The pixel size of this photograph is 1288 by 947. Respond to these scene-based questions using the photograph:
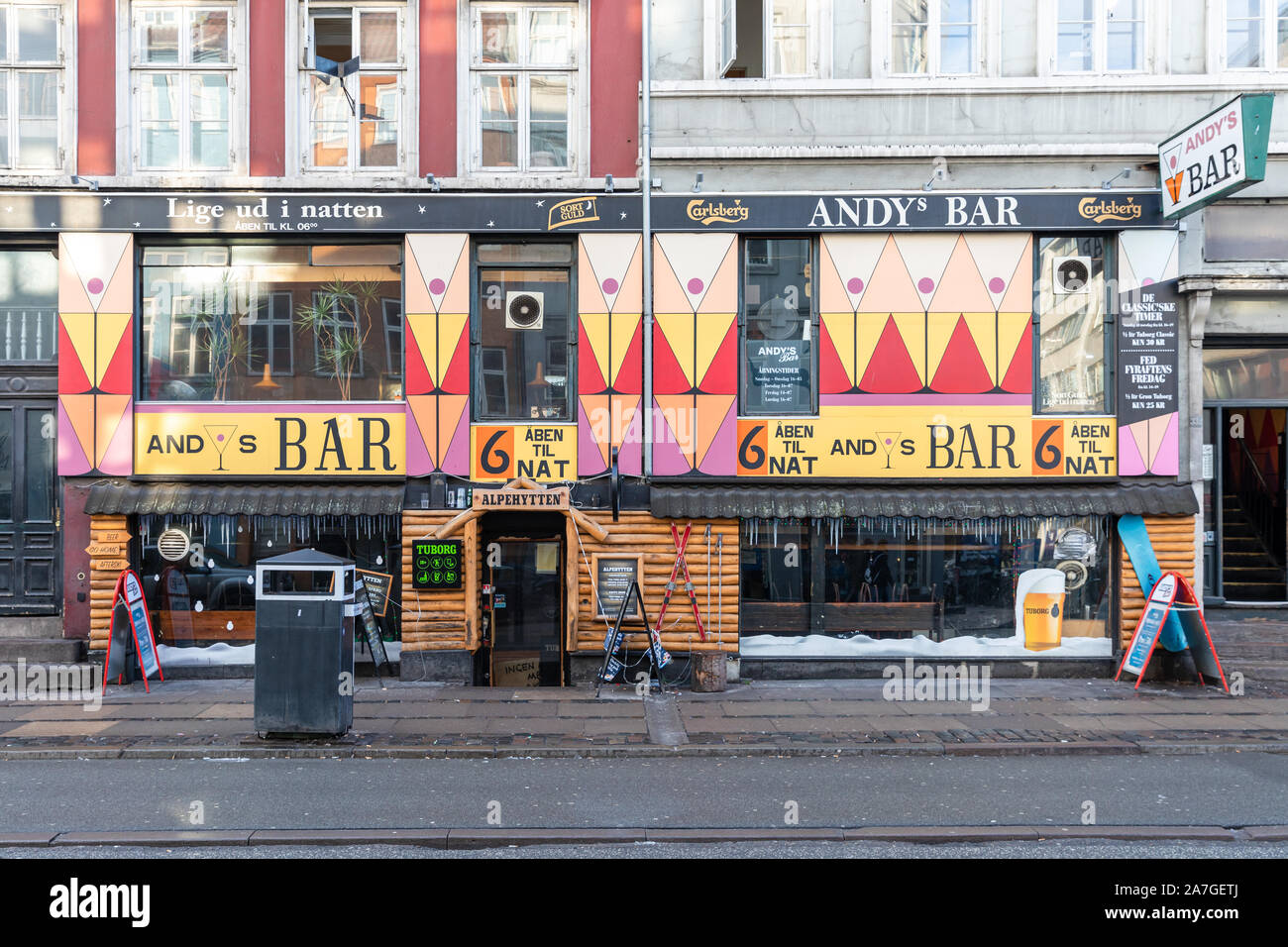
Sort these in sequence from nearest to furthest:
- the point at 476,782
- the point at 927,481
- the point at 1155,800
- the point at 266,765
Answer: the point at 1155,800, the point at 476,782, the point at 266,765, the point at 927,481

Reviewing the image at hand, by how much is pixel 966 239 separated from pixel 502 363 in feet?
21.9

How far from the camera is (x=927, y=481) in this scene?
42.5 ft

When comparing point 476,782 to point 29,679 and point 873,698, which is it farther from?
point 29,679

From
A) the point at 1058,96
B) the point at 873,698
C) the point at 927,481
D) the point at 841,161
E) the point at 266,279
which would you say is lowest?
the point at 873,698

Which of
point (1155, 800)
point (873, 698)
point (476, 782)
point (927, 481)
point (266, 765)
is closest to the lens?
point (1155, 800)

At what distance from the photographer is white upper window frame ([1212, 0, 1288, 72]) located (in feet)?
43.1

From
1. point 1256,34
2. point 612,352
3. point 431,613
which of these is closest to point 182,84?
point 612,352

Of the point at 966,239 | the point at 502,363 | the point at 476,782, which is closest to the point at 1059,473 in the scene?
the point at 966,239

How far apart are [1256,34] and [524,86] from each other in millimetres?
10407

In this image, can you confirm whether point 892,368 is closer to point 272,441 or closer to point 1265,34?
point 1265,34

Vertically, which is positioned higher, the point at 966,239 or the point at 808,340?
the point at 966,239

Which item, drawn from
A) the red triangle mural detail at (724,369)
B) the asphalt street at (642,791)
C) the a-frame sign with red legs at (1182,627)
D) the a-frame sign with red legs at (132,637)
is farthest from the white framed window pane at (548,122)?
the a-frame sign with red legs at (1182,627)

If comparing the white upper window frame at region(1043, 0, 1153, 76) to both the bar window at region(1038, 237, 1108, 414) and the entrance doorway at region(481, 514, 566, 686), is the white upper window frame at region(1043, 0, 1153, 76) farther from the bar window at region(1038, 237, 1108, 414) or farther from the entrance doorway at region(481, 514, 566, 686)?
the entrance doorway at region(481, 514, 566, 686)

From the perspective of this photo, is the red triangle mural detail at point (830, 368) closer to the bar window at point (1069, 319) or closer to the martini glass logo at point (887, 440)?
the martini glass logo at point (887, 440)
